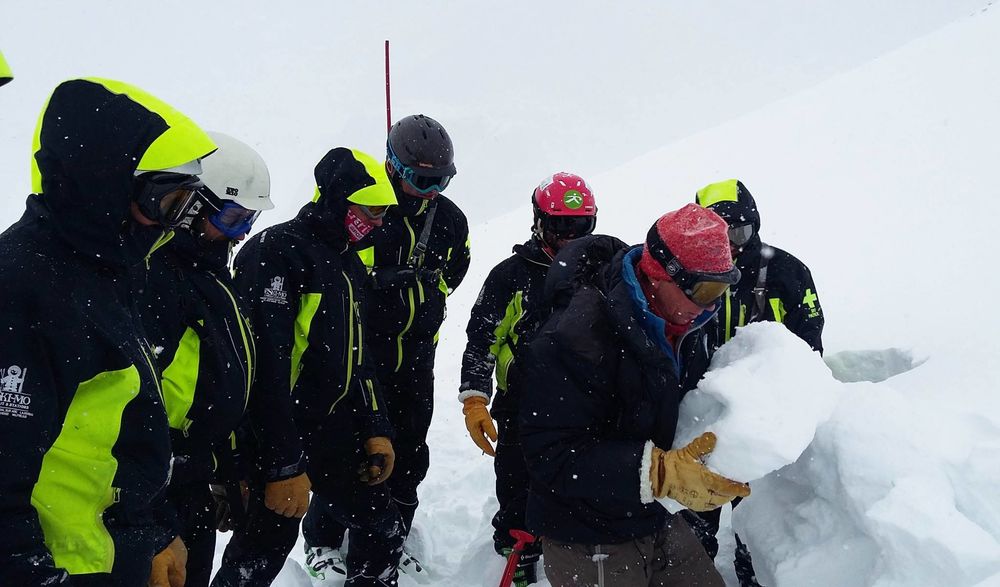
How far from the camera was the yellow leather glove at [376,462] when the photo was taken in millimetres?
3797

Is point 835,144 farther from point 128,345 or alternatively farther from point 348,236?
point 128,345

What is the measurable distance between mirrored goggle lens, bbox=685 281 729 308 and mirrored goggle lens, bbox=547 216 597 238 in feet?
5.56

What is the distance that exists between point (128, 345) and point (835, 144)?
37.3ft

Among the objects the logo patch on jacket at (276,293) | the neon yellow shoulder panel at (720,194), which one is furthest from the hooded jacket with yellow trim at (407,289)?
the neon yellow shoulder panel at (720,194)

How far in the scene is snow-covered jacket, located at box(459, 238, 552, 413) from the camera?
4.25 metres

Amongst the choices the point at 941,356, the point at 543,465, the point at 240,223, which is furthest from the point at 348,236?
the point at 941,356

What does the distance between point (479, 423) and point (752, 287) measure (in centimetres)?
172

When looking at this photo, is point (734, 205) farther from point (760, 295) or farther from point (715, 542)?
point (715, 542)

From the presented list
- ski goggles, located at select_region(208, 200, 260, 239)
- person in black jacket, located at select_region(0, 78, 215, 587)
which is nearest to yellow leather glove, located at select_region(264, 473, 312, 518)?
person in black jacket, located at select_region(0, 78, 215, 587)

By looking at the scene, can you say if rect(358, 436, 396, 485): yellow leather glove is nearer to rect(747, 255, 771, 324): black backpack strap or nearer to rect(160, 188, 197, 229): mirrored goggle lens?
rect(160, 188, 197, 229): mirrored goggle lens

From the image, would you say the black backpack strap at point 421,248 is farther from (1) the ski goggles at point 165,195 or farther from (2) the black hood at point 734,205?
(1) the ski goggles at point 165,195

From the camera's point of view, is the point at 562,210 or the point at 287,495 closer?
the point at 287,495

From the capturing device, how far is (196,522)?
112 inches

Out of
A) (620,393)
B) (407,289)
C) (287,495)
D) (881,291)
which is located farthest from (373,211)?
(881,291)
